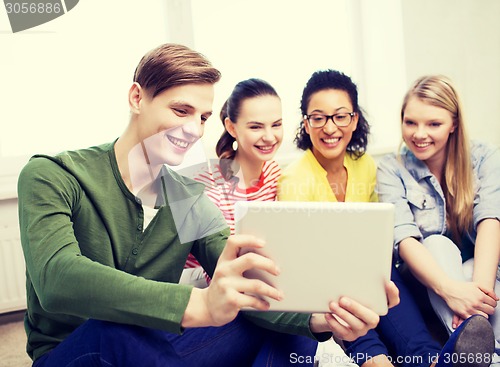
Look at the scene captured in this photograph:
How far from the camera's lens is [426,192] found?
4.87ft

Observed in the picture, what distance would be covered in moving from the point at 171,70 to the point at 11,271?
4.53 feet

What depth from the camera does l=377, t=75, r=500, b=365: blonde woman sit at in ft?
4.42

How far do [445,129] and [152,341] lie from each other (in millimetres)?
1120

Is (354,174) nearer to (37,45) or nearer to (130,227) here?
(130,227)

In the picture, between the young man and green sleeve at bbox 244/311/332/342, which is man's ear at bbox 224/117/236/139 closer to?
the young man

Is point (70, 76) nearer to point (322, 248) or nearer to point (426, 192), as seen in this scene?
point (426, 192)

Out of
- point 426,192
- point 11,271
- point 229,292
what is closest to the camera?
point 229,292

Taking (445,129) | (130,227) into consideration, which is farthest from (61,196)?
(445,129)

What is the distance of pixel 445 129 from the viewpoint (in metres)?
1.44

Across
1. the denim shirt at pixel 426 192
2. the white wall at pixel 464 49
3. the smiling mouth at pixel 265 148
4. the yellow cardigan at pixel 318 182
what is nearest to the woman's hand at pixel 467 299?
the denim shirt at pixel 426 192

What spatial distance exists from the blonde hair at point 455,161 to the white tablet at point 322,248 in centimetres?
85

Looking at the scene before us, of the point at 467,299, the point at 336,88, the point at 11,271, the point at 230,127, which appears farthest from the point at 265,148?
the point at 11,271

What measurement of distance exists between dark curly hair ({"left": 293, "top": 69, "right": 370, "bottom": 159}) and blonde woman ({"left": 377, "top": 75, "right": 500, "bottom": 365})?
154 mm

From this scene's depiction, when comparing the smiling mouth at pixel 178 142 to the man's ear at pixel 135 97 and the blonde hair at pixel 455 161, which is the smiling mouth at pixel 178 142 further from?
the blonde hair at pixel 455 161
